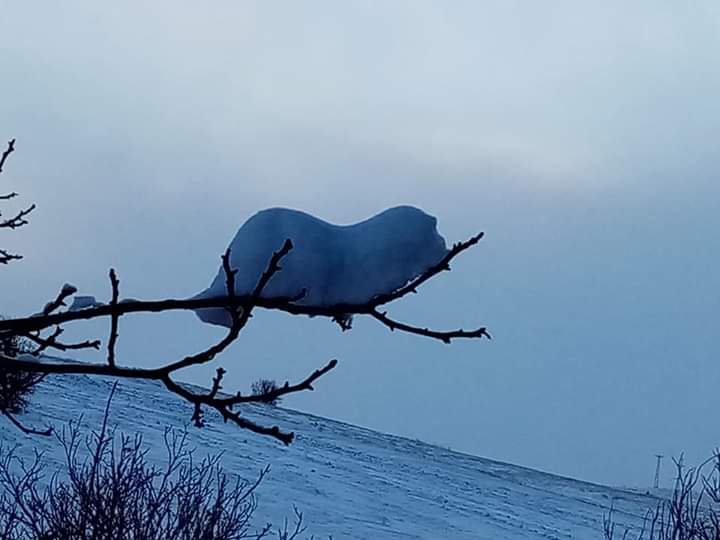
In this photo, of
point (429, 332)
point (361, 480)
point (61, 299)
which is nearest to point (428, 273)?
point (429, 332)

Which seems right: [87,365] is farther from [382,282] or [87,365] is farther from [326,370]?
[382,282]

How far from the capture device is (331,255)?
1384 millimetres

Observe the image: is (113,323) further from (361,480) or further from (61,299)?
(361,480)

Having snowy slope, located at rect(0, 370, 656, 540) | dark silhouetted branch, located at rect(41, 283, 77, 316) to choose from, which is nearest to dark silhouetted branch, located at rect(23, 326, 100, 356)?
dark silhouetted branch, located at rect(41, 283, 77, 316)

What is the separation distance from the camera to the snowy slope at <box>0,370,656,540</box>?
47.2ft

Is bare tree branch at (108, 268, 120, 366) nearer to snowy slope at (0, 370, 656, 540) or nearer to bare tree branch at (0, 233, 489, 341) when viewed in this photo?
bare tree branch at (0, 233, 489, 341)

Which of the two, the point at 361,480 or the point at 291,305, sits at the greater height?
the point at 291,305

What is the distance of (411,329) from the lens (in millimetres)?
1376

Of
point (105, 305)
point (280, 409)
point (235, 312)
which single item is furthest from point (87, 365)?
point (280, 409)

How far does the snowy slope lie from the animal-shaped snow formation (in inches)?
475

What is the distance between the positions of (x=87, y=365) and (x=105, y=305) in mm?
129

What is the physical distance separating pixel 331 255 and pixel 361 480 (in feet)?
51.5

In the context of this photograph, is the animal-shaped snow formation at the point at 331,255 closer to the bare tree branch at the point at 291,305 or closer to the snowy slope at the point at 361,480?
the bare tree branch at the point at 291,305

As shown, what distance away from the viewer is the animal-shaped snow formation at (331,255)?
4.35 feet
